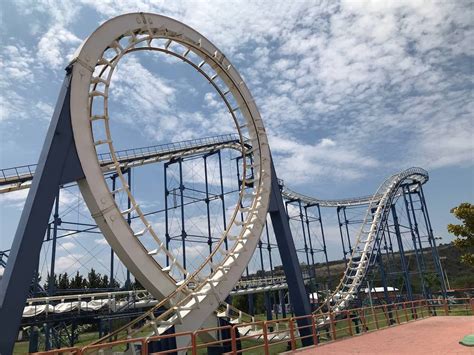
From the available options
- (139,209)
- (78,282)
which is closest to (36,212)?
(139,209)

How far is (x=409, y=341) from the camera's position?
35.0ft

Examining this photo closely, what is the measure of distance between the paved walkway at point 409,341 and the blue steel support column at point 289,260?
203cm

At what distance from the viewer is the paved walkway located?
29.9ft

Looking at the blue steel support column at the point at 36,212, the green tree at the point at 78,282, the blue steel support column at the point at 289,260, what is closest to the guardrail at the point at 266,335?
the blue steel support column at the point at 289,260

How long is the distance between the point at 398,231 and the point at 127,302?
1833 centimetres

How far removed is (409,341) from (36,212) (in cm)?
973

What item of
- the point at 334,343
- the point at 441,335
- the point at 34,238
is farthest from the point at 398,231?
the point at 34,238

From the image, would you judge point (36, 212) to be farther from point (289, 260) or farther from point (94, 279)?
point (94, 279)

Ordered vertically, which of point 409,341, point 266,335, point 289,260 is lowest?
point 409,341

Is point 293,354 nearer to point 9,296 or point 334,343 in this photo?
point 334,343

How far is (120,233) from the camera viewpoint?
8.73 meters

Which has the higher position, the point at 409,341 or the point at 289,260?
the point at 289,260

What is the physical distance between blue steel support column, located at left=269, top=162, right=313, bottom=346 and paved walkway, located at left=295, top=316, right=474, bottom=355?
80.0 inches

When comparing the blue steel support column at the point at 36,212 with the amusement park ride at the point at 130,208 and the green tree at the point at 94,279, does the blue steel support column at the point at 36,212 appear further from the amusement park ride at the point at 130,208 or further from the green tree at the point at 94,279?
the green tree at the point at 94,279
